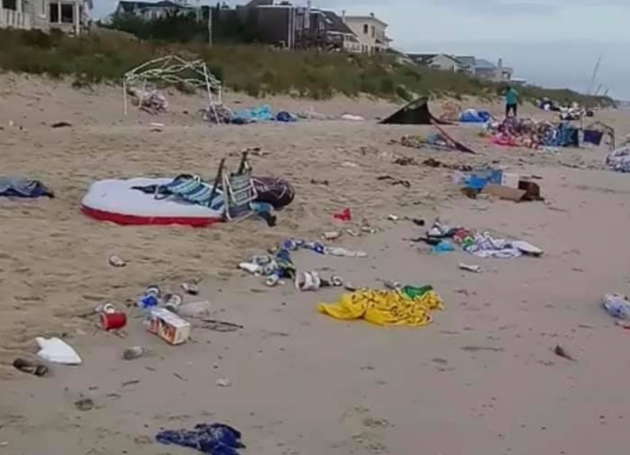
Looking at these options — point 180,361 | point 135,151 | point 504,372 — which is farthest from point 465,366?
point 135,151

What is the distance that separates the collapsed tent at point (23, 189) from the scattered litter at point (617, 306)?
5680 millimetres

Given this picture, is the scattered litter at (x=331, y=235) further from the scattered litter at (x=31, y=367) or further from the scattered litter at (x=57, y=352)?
the scattered litter at (x=31, y=367)

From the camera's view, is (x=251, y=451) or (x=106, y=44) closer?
(x=251, y=451)

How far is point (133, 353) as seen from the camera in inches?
191

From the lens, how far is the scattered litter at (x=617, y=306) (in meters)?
6.24

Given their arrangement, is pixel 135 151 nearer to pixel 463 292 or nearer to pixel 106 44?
pixel 463 292

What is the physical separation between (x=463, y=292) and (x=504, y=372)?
1.84 meters

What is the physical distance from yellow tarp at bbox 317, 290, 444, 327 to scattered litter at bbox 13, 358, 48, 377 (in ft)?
6.44

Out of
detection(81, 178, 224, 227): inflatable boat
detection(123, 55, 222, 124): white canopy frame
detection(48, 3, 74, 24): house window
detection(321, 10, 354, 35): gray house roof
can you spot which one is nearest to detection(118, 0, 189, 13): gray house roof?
detection(321, 10, 354, 35): gray house roof

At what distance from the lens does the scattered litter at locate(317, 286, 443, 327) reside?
19.1 feet

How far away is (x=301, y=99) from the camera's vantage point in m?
29.8

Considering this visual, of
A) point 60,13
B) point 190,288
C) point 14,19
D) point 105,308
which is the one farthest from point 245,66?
point 105,308

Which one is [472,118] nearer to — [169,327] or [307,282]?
[307,282]

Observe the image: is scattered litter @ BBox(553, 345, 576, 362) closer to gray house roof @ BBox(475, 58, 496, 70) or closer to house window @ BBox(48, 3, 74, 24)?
house window @ BBox(48, 3, 74, 24)
